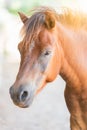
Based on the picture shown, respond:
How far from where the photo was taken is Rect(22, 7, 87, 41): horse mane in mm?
2758

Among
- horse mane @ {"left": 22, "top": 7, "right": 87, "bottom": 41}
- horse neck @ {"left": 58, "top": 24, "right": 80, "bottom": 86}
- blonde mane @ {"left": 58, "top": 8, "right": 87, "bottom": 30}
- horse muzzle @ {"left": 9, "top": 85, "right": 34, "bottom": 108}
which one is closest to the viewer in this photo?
horse muzzle @ {"left": 9, "top": 85, "right": 34, "bottom": 108}

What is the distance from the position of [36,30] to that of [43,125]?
2.39m

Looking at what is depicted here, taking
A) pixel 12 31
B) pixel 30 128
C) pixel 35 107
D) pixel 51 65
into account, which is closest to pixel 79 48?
pixel 51 65

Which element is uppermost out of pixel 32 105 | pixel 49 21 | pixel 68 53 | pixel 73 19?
pixel 49 21

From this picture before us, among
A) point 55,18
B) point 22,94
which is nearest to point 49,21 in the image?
point 55,18

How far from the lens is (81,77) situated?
117 inches

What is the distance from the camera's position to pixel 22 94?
266 cm

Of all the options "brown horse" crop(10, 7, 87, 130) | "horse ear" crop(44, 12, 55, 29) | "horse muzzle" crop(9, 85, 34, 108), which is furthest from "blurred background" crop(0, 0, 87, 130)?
"horse muzzle" crop(9, 85, 34, 108)

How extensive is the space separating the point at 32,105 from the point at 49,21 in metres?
3.12

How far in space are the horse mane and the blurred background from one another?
4.3 inches

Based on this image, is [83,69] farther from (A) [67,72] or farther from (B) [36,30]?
(B) [36,30]

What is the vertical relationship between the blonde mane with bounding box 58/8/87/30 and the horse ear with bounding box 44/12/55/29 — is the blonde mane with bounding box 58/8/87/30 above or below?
below

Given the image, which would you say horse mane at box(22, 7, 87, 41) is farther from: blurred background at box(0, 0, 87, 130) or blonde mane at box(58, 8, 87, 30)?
blurred background at box(0, 0, 87, 130)

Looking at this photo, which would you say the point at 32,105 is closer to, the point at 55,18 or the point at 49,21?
the point at 55,18
